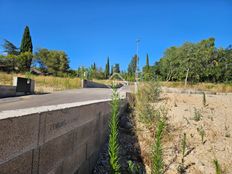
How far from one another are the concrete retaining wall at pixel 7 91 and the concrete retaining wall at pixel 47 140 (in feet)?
27.5

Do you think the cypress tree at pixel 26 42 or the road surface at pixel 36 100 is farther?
→ the cypress tree at pixel 26 42

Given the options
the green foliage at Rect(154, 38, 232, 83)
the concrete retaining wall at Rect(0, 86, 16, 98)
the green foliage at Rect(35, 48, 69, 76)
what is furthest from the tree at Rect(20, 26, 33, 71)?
the concrete retaining wall at Rect(0, 86, 16, 98)

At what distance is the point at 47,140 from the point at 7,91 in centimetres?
989

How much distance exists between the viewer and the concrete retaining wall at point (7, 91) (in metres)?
10.0

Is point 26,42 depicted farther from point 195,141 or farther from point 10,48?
point 195,141

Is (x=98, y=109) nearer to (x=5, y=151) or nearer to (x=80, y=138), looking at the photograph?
(x=80, y=138)

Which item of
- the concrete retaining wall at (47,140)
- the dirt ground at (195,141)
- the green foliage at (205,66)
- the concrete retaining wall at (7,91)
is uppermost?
the green foliage at (205,66)

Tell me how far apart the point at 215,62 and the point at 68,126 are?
38704 mm

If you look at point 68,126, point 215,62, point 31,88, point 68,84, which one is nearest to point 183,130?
point 68,126

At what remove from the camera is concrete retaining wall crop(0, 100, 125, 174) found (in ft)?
4.47

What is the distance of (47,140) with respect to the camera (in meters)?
1.89

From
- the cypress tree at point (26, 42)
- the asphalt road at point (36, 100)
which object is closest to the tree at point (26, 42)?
the cypress tree at point (26, 42)

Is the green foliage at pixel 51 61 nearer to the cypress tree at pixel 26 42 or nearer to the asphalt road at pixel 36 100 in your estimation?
the cypress tree at pixel 26 42

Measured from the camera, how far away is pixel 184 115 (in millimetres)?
7340
